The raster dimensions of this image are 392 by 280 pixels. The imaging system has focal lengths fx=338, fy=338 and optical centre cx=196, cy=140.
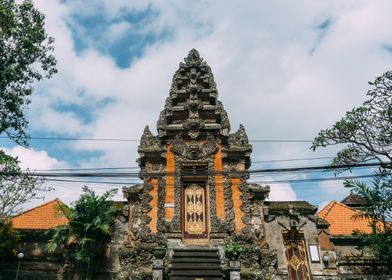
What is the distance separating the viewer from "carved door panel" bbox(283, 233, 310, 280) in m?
12.0

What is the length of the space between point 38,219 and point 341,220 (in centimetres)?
1402

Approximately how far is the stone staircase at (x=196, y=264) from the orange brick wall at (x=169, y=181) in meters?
1.47

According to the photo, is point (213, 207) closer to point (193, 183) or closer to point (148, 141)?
point (193, 183)

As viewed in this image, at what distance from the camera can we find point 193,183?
13.6m

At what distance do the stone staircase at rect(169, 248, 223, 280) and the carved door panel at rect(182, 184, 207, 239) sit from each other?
2.78 ft

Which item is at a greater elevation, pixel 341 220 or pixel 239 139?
pixel 239 139

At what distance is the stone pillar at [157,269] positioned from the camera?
1067 centimetres

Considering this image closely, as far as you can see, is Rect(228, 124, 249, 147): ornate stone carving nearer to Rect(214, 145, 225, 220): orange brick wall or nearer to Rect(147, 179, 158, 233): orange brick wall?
→ Rect(214, 145, 225, 220): orange brick wall

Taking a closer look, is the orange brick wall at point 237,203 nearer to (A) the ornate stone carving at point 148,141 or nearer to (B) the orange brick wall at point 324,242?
(B) the orange brick wall at point 324,242

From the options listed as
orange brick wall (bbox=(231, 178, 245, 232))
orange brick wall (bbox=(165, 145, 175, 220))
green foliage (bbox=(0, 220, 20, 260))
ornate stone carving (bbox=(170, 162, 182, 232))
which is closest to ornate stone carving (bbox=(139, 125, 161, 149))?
orange brick wall (bbox=(165, 145, 175, 220))

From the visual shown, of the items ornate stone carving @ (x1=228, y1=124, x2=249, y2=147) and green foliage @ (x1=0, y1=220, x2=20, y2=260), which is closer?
green foliage @ (x1=0, y1=220, x2=20, y2=260)

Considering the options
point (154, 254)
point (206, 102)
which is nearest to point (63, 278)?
point (154, 254)

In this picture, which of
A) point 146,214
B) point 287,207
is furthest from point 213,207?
point 287,207

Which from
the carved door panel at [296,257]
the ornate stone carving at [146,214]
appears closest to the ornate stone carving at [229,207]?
the carved door panel at [296,257]
